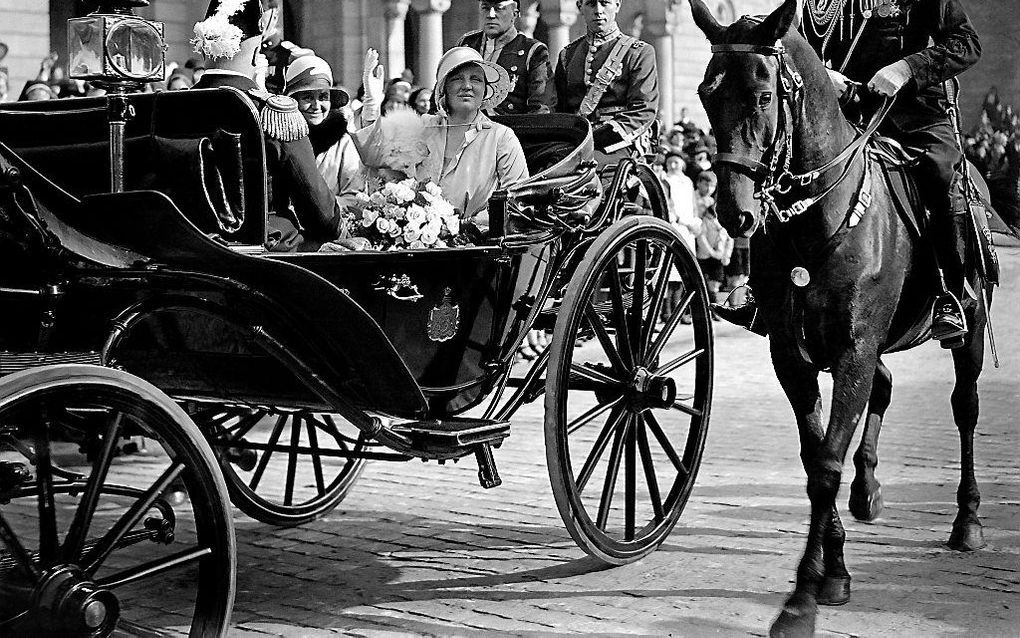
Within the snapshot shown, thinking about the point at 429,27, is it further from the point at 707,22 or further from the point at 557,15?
the point at 707,22

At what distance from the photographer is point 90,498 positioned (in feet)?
10.4

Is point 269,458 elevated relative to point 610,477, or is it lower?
lower

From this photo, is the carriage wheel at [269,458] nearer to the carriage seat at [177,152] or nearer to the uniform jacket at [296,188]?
the uniform jacket at [296,188]

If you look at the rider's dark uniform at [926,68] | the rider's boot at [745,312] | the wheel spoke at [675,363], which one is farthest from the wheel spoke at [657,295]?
the rider's dark uniform at [926,68]

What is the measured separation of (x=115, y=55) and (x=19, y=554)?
5.79 feet

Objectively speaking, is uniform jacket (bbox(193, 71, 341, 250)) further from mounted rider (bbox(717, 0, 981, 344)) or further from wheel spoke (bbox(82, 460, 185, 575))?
mounted rider (bbox(717, 0, 981, 344))

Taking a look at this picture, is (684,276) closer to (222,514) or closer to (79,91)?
(222,514)

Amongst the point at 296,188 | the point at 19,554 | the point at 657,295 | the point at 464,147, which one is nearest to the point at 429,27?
the point at 464,147

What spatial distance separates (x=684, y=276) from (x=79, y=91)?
7492mm

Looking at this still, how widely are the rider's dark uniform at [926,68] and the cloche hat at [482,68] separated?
1.36m

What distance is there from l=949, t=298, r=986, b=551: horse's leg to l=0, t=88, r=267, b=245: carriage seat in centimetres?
307

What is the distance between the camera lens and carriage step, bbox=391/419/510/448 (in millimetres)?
4363

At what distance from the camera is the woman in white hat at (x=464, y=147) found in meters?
5.47

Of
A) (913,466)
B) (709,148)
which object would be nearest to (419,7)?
(709,148)
